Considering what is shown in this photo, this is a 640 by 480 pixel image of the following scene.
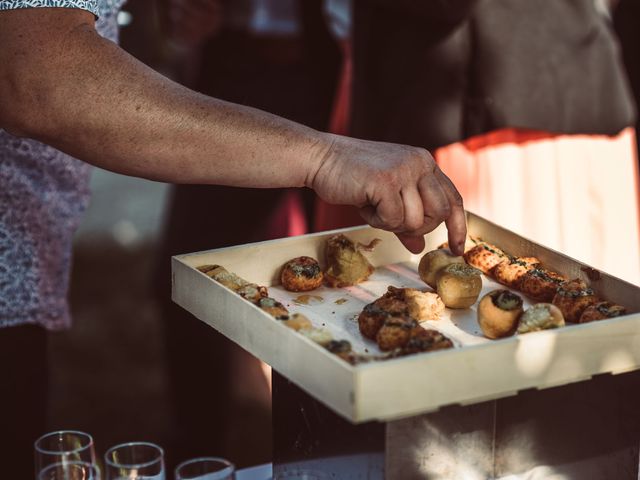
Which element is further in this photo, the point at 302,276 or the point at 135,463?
the point at 302,276

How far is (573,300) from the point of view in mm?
1369

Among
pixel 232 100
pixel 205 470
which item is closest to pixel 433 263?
pixel 205 470

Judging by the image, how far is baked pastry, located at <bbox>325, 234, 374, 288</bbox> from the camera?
59.8 inches

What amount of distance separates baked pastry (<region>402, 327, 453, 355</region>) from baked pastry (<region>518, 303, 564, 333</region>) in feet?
0.36

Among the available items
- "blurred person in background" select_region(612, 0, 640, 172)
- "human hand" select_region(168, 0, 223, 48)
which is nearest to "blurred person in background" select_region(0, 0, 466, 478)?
"human hand" select_region(168, 0, 223, 48)

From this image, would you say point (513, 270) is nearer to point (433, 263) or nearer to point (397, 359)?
point (433, 263)

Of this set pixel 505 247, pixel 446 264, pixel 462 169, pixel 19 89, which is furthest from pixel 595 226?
pixel 19 89

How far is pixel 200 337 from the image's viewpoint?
302 centimetres

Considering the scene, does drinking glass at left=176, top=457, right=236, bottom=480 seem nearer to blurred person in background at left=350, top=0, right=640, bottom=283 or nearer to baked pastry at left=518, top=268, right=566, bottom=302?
baked pastry at left=518, top=268, right=566, bottom=302

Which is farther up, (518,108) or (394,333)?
(518,108)

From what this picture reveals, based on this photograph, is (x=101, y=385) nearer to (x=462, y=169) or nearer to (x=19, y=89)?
(x=462, y=169)

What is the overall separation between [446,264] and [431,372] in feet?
1.48

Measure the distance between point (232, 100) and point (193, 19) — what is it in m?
0.27

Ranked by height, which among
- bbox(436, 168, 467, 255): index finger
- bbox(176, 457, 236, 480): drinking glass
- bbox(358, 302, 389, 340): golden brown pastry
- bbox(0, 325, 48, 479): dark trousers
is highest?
bbox(436, 168, 467, 255): index finger
